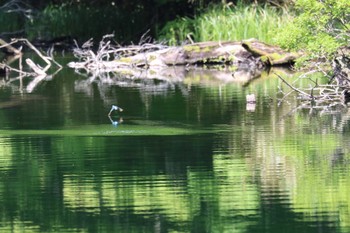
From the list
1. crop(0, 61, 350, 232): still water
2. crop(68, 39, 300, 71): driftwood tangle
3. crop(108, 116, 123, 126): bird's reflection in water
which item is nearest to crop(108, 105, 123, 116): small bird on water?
crop(0, 61, 350, 232): still water

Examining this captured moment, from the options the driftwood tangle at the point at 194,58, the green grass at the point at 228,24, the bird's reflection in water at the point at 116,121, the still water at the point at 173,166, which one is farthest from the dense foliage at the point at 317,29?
the green grass at the point at 228,24

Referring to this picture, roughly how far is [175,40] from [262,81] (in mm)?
10717

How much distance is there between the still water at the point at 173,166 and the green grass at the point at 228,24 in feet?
38.7

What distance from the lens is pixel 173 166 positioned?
13352 mm

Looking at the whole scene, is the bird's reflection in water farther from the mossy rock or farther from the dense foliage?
the mossy rock

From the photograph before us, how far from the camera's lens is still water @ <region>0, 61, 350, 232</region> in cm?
1024

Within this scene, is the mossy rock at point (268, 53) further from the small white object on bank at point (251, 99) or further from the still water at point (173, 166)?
the small white object on bank at point (251, 99)

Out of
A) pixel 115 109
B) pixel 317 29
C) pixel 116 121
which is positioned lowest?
pixel 116 121

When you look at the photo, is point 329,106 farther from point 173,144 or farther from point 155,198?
point 155,198

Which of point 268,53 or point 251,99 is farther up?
point 268,53

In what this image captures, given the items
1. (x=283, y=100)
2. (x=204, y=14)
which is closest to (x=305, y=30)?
(x=283, y=100)

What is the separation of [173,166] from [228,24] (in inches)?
856

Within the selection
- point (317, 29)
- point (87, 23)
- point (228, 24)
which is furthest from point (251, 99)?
point (87, 23)

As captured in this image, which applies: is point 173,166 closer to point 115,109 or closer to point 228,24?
point 115,109
